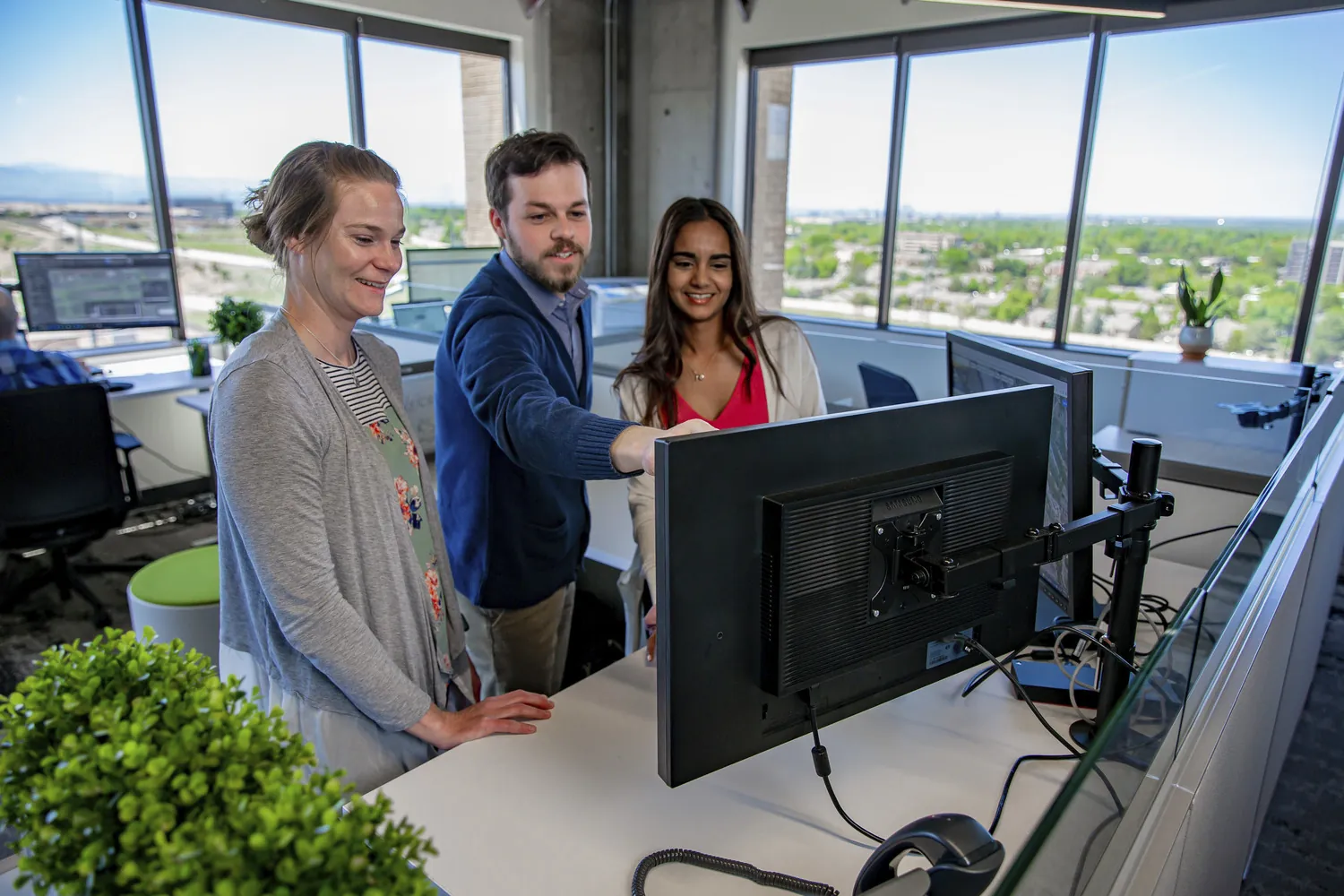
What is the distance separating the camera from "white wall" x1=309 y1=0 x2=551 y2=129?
5.67 metres

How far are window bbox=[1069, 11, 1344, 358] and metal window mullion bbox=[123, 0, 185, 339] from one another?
17.8ft

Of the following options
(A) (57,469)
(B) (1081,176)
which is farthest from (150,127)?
(B) (1081,176)

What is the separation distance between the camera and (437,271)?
14.9 feet

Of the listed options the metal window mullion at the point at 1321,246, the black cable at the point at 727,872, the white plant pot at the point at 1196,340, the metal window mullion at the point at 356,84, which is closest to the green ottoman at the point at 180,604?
the black cable at the point at 727,872

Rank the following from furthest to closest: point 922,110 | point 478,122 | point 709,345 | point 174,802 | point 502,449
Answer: point 478,122, point 922,110, point 709,345, point 502,449, point 174,802

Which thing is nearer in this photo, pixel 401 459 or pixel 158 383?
pixel 401 459

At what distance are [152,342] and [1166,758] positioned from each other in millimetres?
5402

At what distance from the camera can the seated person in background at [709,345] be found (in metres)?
1.75

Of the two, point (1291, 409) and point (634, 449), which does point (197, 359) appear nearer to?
point (634, 449)

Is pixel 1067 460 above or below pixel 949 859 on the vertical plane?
above

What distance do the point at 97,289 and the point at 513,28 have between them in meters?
3.49

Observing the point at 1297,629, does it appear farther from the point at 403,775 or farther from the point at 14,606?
the point at 14,606

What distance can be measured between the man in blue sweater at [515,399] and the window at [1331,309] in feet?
15.7

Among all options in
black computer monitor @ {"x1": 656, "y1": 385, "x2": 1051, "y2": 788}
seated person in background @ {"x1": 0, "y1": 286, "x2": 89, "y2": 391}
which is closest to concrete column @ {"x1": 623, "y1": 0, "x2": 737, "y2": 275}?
seated person in background @ {"x1": 0, "y1": 286, "x2": 89, "y2": 391}
